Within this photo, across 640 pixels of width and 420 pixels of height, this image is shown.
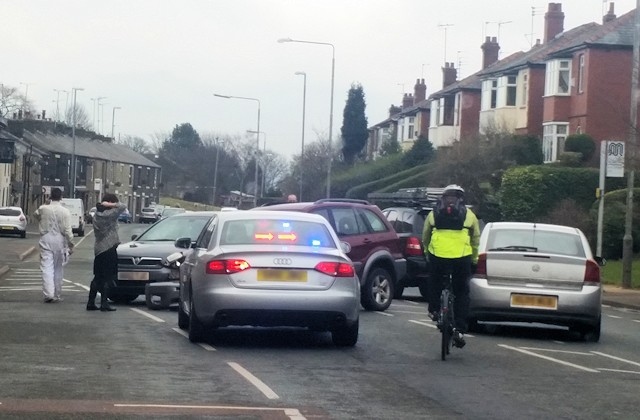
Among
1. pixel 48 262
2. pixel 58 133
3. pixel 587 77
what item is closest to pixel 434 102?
pixel 587 77

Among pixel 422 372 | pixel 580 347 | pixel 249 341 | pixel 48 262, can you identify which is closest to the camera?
pixel 422 372

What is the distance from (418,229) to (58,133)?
9584 cm

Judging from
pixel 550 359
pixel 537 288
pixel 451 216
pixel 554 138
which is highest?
pixel 554 138

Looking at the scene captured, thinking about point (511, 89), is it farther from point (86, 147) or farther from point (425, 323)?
point (86, 147)

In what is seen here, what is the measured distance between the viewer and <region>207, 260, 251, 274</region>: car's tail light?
1309cm

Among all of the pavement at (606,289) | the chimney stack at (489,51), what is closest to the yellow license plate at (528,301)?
the pavement at (606,289)

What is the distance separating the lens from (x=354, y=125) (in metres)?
97.8

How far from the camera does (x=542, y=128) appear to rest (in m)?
60.2

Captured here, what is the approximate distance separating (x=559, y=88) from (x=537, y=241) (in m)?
40.8

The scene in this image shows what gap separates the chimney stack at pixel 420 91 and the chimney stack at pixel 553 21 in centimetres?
2921

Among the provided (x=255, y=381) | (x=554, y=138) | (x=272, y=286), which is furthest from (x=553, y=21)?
(x=255, y=381)

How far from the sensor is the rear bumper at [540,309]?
51.9 feet

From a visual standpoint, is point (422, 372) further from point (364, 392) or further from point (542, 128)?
point (542, 128)

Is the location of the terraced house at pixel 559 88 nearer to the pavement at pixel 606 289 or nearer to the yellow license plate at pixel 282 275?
the pavement at pixel 606 289
